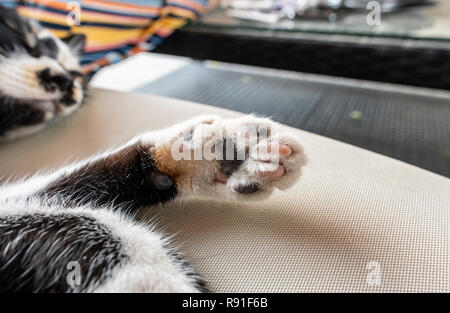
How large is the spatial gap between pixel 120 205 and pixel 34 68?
0.36 metres

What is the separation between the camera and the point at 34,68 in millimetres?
639

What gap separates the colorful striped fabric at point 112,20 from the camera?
2.78 ft

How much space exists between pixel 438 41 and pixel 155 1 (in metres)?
0.84

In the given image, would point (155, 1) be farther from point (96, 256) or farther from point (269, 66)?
point (96, 256)

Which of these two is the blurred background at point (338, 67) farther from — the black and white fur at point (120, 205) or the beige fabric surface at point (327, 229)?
the black and white fur at point (120, 205)

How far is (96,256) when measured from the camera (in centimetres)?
35

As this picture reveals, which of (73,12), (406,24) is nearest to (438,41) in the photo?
(406,24)

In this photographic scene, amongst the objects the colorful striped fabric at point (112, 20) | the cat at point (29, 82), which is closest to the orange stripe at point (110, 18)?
the colorful striped fabric at point (112, 20)

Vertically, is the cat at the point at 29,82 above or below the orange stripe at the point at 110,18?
below

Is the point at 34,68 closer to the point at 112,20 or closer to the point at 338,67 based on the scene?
the point at 112,20

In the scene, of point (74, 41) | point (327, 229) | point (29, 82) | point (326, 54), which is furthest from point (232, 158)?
point (326, 54)

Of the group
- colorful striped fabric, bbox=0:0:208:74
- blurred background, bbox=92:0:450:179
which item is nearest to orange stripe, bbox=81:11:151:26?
colorful striped fabric, bbox=0:0:208:74

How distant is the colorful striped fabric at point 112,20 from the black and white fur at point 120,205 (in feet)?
1.61

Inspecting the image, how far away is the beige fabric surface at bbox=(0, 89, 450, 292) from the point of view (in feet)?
1.11
